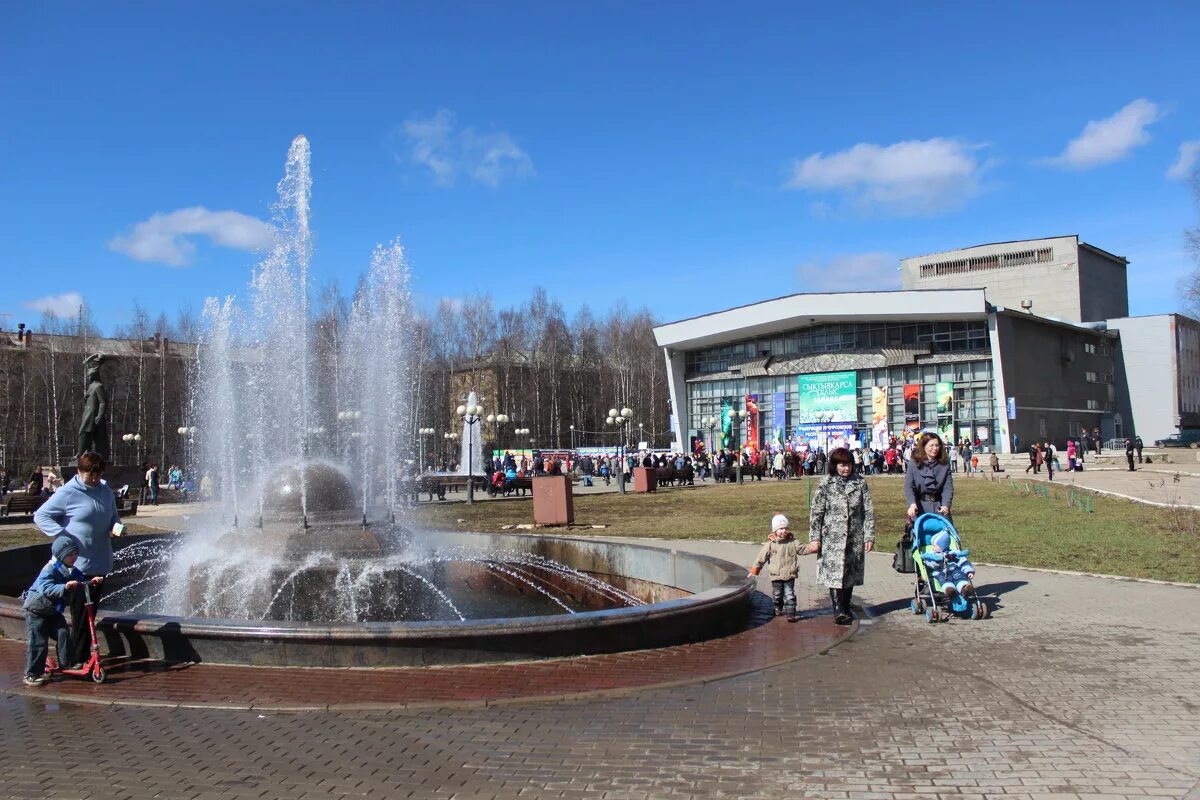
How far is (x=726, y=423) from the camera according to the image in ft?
218

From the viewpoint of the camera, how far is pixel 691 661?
709 cm

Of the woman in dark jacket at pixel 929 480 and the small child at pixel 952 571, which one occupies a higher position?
the woman in dark jacket at pixel 929 480

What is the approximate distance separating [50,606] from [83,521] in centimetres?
63

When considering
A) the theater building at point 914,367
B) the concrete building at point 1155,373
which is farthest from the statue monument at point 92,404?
the concrete building at point 1155,373

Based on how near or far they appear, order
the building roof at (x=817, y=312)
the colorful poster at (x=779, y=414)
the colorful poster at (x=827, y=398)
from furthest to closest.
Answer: the colorful poster at (x=779, y=414)
the colorful poster at (x=827, y=398)
the building roof at (x=817, y=312)

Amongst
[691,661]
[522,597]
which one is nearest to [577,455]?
[522,597]

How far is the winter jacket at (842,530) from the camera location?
8305 millimetres

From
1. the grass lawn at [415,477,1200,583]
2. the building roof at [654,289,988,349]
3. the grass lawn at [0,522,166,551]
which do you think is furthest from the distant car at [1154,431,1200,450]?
the grass lawn at [0,522,166,551]

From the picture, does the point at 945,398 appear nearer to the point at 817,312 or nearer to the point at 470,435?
the point at 817,312

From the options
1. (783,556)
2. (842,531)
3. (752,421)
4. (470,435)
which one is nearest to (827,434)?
(752,421)

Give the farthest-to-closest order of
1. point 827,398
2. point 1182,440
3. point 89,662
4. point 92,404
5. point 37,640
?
1. point 1182,440
2. point 827,398
3. point 92,404
4. point 89,662
5. point 37,640

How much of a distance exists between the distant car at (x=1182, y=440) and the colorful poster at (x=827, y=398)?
26926mm

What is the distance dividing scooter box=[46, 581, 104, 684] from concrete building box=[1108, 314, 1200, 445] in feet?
260

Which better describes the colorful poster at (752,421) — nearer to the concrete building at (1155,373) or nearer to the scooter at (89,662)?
the concrete building at (1155,373)
